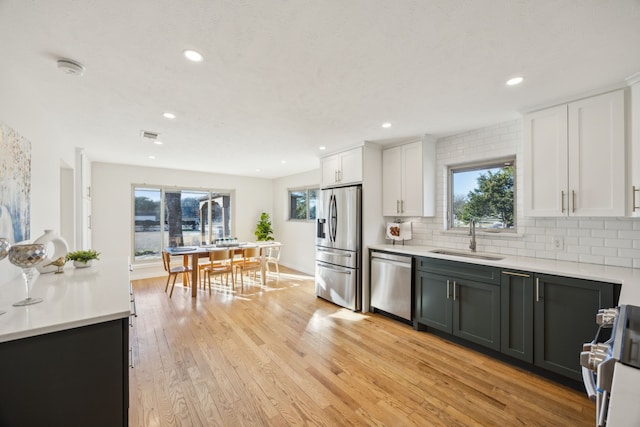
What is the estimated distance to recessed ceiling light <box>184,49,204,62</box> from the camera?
1643mm

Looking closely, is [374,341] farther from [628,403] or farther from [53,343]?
[53,343]

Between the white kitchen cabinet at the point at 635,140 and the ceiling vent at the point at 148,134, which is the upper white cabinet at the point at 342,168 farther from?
the white kitchen cabinet at the point at 635,140

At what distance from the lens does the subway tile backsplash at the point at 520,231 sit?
2.29 meters

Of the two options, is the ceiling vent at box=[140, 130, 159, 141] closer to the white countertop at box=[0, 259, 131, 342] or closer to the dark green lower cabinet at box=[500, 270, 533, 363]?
the white countertop at box=[0, 259, 131, 342]

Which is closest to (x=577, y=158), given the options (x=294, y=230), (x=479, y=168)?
(x=479, y=168)

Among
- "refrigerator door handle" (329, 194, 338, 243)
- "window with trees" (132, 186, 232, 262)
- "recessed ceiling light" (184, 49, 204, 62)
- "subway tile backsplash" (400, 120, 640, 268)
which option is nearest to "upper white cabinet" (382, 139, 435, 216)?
"subway tile backsplash" (400, 120, 640, 268)

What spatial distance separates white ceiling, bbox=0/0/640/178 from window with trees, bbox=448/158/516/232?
617mm

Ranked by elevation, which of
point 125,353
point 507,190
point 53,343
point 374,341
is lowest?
point 374,341

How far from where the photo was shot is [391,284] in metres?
3.39

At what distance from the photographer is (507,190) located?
300 cm

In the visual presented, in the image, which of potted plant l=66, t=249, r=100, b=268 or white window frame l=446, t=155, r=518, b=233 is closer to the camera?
potted plant l=66, t=249, r=100, b=268

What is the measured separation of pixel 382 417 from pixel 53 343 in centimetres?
188

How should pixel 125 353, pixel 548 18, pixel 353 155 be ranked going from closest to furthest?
pixel 125 353 < pixel 548 18 < pixel 353 155

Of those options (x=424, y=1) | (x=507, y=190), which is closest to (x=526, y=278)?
(x=507, y=190)
